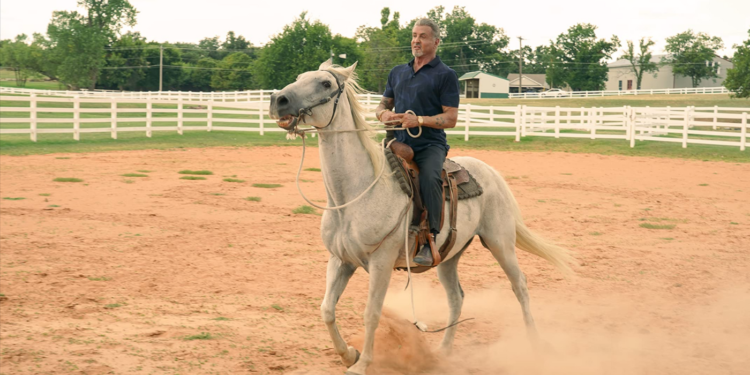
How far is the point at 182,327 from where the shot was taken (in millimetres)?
5570

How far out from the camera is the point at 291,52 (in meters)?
65.6

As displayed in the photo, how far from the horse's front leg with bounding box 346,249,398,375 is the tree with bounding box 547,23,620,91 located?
85.7 meters

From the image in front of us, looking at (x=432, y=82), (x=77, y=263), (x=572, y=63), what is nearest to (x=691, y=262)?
(x=432, y=82)

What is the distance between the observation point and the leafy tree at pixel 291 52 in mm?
65125

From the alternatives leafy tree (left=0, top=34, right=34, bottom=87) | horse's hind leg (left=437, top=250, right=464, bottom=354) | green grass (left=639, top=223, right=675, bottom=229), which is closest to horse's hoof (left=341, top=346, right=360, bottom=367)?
horse's hind leg (left=437, top=250, right=464, bottom=354)

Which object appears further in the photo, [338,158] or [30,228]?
[30,228]

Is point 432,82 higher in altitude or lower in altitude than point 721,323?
higher

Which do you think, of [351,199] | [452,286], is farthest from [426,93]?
[452,286]

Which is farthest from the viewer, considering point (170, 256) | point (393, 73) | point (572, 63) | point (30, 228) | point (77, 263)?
point (572, 63)

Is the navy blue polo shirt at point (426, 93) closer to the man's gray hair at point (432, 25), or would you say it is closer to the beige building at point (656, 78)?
the man's gray hair at point (432, 25)

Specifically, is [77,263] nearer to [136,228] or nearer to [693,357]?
[136,228]

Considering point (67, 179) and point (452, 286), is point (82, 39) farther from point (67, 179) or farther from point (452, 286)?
point (452, 286)

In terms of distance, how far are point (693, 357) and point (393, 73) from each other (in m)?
3.46

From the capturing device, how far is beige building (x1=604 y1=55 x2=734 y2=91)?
91188 mm
